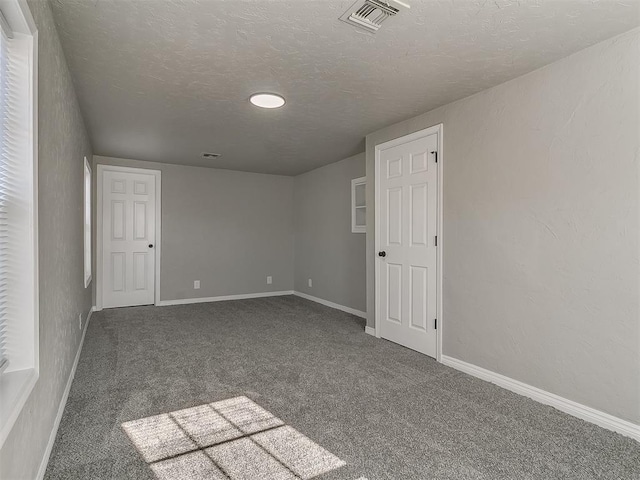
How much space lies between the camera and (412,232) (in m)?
3.32

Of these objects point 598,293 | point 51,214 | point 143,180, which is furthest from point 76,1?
point 143,180

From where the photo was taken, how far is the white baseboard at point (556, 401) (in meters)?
1.96

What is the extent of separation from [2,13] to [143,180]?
4243 millimetres

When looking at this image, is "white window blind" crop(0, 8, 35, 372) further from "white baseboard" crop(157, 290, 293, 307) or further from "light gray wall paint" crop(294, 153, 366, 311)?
"white baseboard" crop(157, 290, 293, 307)

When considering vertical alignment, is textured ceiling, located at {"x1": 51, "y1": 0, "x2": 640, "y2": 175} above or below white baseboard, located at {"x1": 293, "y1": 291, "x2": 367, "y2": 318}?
above

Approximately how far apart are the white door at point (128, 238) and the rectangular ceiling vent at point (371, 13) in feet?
14.3

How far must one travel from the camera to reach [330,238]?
17.9 ft

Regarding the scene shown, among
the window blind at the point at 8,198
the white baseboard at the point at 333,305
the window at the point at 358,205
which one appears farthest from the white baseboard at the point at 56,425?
the window at the point at 358,205

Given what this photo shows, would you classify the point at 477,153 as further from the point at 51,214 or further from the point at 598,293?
the point at 51,214

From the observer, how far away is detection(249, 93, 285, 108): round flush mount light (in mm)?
2771

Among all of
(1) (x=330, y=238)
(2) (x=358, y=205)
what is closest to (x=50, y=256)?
(2) (x=358, y=205)

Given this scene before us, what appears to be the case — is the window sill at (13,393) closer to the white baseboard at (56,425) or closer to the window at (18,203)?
the window at (18,203)

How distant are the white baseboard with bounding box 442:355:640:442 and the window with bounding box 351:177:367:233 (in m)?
2.27

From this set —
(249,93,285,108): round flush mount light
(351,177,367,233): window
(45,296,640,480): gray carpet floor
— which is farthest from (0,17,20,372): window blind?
(351,177,367,233): window
